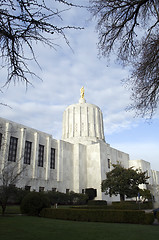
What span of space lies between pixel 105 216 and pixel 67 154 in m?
24.7

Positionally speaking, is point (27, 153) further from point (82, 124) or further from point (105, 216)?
point (105, 216)

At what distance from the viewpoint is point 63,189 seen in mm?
34562

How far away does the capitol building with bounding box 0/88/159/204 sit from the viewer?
95.9 feet

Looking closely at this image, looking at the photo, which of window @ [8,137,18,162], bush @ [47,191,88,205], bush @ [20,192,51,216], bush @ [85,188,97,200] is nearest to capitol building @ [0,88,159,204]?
window @ [8,137,18,162]

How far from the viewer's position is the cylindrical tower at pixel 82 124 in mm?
44306

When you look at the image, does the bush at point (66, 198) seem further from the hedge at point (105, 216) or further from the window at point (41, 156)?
the hedge at point (105, 216)

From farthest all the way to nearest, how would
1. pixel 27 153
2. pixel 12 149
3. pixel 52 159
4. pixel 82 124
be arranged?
pixel 82 124 < pixel 52 159 < pixel 27 153 < pixel 12 149

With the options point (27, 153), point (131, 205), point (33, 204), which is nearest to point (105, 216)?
point (33, 204)

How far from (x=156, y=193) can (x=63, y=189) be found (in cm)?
2551

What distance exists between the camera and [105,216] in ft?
43.7

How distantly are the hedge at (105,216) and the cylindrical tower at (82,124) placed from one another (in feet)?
93.2

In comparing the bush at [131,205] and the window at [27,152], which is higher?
the window at [27,152]

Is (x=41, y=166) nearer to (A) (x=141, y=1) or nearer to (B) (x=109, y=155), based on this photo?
(B) (x=109, y=155)

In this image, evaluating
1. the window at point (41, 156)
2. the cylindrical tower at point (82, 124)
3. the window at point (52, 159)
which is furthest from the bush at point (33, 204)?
the cylindrical tower at point (82, 124)
